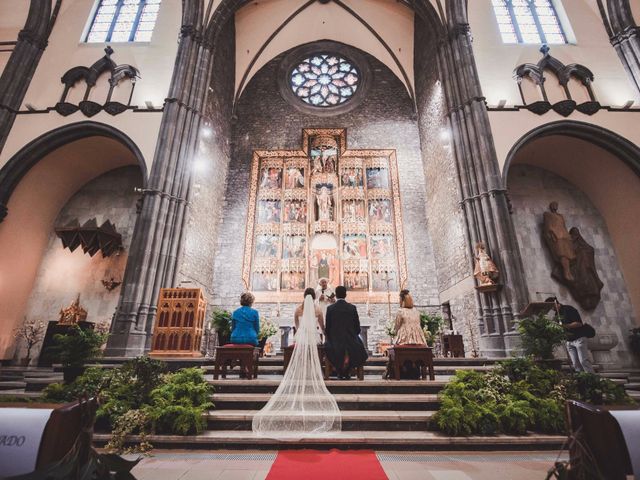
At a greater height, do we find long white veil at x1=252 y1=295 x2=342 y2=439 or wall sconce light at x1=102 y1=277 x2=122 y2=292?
wall sconce light at x1=102 y1=277 x2=122 y2=292

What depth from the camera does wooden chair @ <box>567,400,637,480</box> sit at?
1765 millimetres

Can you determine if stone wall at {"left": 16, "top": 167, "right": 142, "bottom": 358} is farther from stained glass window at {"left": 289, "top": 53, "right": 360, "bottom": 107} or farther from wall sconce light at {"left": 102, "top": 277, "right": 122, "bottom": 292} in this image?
stained glass window at {"left": 289, "top": 53, "right": 360, "bottom": 107}

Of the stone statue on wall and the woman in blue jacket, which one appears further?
the stone statue on wall

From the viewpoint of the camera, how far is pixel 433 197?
13.0 m

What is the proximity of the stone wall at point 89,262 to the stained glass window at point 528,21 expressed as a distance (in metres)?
14.8

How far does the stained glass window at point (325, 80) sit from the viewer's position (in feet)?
53.9

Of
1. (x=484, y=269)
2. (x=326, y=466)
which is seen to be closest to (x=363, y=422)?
(x=326, y=466)

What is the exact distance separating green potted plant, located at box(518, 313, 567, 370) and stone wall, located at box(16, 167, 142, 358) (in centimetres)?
1157

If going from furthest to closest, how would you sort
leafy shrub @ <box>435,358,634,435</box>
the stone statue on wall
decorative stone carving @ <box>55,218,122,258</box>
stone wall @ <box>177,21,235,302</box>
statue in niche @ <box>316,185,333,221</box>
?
1. statue in niche @ <box>316,185,333,221</box>
2. stone wall @ <box>177,21,235,302</box>
3. the stone statue on wall
4. decorative stone carving @ <box>55,218,122,258</box>
5. leafy shrub @ <box>435,358,634,435</box>

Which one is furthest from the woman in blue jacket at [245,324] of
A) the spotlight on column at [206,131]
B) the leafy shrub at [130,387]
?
the spotlight on column at [206,131]

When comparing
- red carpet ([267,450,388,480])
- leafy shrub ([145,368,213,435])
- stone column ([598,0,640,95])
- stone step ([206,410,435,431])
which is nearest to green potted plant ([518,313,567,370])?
stone step ([206,410,435,431])

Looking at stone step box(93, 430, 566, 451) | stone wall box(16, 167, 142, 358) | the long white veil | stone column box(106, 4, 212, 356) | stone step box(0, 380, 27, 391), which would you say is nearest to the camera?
stone step box(93, 430, 566, 451)

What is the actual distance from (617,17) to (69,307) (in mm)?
20540

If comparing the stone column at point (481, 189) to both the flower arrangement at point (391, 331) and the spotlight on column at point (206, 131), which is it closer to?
the flower arrangement at point (391, 331)
